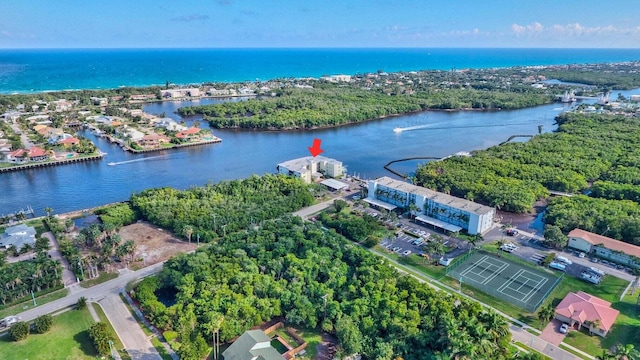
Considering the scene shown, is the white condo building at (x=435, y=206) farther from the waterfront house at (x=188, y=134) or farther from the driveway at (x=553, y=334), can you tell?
the waterfront house at (x=188, y=134)

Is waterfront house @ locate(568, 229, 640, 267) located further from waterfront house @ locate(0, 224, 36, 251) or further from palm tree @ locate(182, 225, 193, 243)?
waterfront house @ locate(0, 224, 36, 251)

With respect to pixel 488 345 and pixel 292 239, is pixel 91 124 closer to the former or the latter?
pixel 292 239

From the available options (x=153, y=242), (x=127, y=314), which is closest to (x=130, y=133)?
(x=153, y=242)

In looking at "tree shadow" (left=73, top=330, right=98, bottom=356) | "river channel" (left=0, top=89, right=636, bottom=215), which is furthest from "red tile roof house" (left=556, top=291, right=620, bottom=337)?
"river channel" (left=0, top=89, right=636, bottom=215)

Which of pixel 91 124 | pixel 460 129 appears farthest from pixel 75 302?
pixel 460 129

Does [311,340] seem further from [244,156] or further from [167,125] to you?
[167,125]

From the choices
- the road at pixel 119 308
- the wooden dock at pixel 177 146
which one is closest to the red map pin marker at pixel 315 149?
the wooden dock at pixel 177 146

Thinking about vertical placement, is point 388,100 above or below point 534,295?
above
